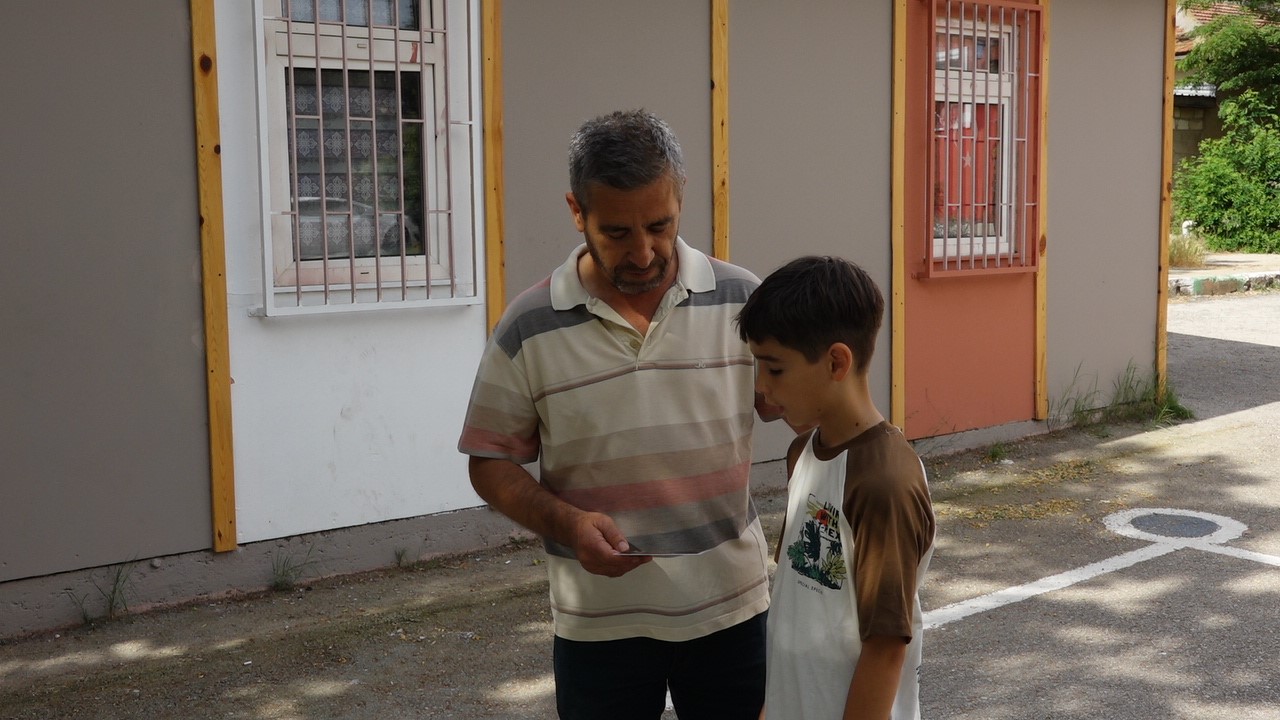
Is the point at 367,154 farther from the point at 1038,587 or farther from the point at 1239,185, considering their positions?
the point at 1239,185

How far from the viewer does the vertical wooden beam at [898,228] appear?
7.74 m

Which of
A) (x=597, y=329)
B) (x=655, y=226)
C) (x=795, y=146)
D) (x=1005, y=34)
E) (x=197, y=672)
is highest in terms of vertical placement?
(x=1005, y=34)

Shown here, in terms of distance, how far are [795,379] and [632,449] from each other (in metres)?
0.41

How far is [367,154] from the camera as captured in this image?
5.82 m

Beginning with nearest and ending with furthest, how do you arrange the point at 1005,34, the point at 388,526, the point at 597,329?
the point at 597,329
the point at 388,526
the point at 1005,34

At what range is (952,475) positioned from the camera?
7766mm

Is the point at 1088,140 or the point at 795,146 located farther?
the point at 1088,140

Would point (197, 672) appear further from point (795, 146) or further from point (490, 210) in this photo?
point (795, 146)

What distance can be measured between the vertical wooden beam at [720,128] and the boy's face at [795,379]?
4700mm

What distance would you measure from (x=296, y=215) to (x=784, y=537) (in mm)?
3814

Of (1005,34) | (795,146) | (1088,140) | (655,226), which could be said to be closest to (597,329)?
(655,226)

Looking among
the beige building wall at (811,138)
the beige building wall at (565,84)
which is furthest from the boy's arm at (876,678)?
the beige building wall at (811,138)

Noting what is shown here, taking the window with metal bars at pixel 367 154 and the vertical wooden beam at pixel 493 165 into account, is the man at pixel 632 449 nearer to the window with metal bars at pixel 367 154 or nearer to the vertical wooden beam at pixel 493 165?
the window with metal bars at pixel 367 154

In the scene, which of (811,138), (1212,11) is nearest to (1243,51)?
(1212,11)
